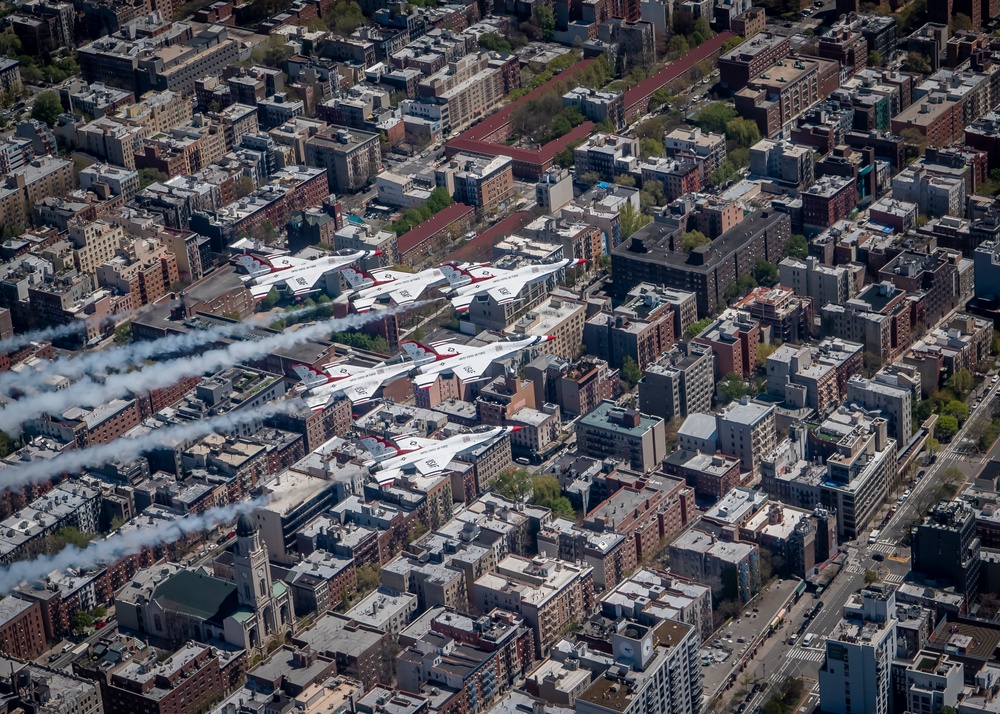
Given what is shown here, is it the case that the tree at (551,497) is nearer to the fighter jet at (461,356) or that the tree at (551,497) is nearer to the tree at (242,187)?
the fighter jet at (461,356)

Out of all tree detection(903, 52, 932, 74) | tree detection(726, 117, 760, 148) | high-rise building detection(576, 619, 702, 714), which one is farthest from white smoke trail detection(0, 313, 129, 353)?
tree detection(903, 52, 932, 74)

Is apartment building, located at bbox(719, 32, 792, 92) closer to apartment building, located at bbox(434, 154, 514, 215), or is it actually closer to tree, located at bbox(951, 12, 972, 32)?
tree, located at bbox(951, 12, 972, 32)

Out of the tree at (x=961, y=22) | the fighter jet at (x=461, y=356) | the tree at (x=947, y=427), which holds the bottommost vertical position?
the tree at (x=947, y=427)

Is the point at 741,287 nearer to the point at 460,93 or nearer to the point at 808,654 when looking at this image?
the point at 460,93

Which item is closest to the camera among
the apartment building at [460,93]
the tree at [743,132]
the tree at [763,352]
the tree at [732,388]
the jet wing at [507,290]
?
the tree at [732,388]

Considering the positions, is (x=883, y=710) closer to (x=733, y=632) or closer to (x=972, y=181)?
(x=733, y=632)

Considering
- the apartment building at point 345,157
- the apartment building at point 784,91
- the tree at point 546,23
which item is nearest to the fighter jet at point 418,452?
the apartment building at point 345,157
